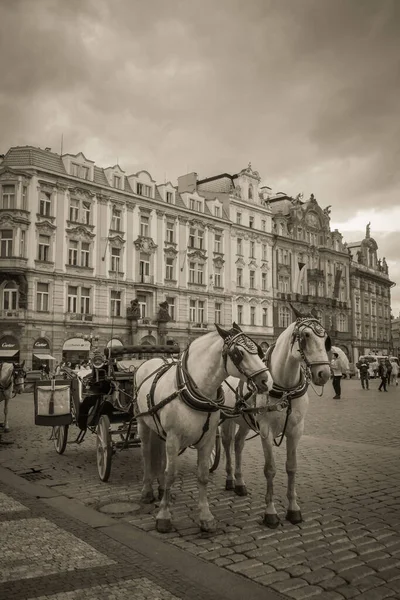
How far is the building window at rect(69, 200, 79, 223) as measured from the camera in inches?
1533

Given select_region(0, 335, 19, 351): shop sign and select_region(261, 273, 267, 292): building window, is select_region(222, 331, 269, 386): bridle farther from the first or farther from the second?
select_region(261, 273, 267, 292): building window

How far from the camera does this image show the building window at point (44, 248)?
122 feet

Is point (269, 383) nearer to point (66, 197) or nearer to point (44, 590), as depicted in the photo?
point (44, 590)

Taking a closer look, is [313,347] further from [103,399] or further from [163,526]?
[103,399]

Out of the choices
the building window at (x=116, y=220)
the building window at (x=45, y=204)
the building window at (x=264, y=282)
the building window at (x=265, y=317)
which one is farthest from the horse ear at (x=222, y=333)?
the building window at (x=264, y=282)

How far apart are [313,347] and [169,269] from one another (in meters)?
39.7

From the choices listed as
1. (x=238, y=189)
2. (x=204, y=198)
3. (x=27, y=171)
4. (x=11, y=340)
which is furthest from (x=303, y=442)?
(x=238, y=189)

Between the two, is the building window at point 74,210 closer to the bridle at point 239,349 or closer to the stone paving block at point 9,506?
the stone paving block at point 9,506

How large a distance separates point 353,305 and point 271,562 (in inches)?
2610

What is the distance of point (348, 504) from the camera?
21.0 ft

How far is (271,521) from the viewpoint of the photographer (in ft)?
18.2

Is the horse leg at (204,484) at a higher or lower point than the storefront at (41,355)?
lower

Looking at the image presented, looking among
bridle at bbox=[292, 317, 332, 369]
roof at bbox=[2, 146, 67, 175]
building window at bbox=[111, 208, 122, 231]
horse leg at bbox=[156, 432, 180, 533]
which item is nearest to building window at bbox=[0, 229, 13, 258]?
roof at bbox=[2, 146, 67, 175]

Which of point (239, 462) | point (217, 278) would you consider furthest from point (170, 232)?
point (239, 462)
